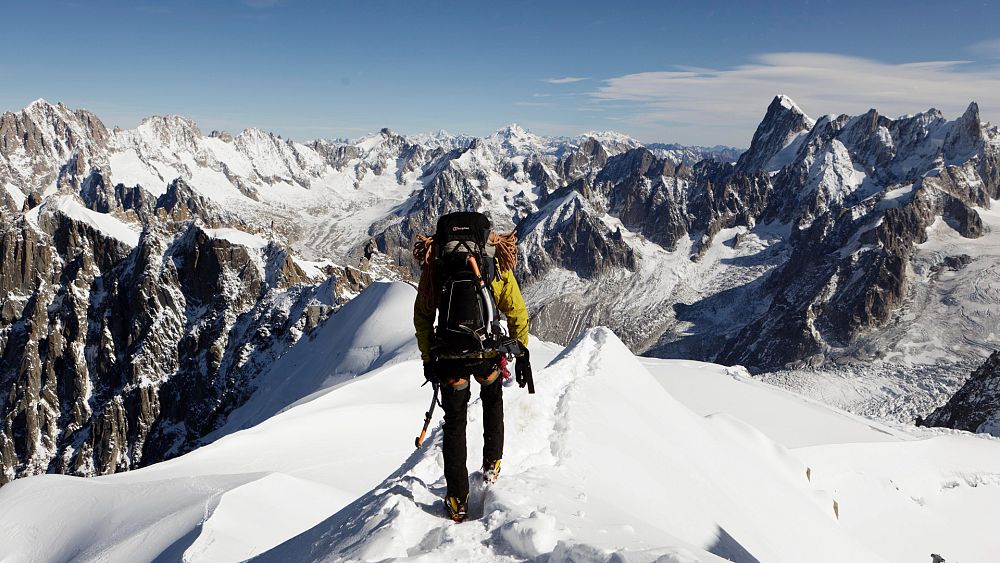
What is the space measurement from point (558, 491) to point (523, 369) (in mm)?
1882

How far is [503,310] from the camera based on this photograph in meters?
7.73

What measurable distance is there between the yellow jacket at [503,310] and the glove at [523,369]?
150 millimetres

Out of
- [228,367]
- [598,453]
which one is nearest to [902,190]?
[228,367]

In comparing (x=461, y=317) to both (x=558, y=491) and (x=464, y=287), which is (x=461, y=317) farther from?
(x=558, y=491)

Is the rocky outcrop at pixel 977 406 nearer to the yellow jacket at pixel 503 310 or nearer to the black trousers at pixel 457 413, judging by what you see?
the yellow jacket at pixel 503 310

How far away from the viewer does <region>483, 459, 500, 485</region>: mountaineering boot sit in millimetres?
7719

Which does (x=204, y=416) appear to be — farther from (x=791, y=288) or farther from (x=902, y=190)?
(x=902, y=190)

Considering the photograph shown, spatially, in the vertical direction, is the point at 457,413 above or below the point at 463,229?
below

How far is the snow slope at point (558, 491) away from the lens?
265 inches

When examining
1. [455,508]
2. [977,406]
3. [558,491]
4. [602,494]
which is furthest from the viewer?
[977,406]

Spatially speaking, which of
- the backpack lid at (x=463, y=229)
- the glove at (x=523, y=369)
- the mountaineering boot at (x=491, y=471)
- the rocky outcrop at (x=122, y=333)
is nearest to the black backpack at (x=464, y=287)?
the backpack lid at (x=463, y=229)

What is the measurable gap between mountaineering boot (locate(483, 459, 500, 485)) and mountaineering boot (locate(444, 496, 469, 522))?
715 mm

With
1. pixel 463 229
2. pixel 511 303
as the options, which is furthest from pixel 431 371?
pixel 463 229

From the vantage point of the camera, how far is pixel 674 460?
40.7ft
